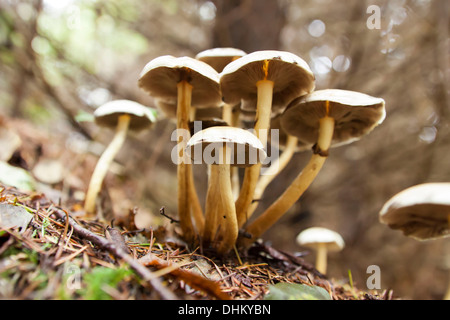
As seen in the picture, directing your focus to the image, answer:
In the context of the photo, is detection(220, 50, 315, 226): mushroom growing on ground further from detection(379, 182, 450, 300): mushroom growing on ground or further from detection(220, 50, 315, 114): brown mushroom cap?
detection(379, 182, 450, 300): mushroom growing on ground

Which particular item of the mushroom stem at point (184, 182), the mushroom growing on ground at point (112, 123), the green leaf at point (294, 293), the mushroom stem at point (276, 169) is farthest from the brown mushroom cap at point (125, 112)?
the green leaf at point (294, 293)

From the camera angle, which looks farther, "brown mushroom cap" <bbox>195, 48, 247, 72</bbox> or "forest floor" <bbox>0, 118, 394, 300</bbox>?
"brown mushroom cap" <bbox>195, 48, 247, 72</bbox>

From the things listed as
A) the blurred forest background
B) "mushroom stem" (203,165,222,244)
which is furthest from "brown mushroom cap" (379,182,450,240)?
the blurred forest background

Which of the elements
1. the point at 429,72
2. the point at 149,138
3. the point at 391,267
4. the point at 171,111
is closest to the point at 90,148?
the point at 149,138

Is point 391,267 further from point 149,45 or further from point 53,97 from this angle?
point 53,97

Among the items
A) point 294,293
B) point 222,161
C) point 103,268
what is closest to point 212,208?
point 222,161

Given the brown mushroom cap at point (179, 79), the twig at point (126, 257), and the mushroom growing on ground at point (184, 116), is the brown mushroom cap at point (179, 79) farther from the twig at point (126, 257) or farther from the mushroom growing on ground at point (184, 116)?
the twig at point (126, 257)

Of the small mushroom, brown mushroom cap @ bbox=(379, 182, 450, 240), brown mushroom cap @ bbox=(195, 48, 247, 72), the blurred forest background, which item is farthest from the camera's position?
the blurred forest background
